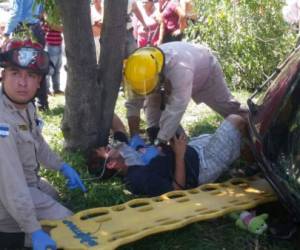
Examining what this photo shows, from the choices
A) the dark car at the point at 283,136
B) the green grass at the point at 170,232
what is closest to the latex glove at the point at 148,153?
the green grass at the point at 170,232

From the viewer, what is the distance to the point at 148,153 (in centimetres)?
411

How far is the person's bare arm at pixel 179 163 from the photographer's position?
13.0ft

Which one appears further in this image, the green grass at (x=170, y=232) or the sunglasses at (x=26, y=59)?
the green grass at (x=170, y=232)

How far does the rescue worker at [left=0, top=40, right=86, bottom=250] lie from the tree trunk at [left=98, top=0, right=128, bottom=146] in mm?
1113

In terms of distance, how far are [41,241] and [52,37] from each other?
16.2 feet

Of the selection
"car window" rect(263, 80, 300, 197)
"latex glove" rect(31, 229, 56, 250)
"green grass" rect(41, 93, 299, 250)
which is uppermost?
"car window" rect(263, 80, 300, 197)

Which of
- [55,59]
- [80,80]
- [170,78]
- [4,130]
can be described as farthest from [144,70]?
[55,59]

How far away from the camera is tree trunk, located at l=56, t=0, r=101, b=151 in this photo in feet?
13.8

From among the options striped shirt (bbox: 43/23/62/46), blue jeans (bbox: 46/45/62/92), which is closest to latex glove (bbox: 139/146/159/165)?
blue jeans (bbox: 46/45/62/92)

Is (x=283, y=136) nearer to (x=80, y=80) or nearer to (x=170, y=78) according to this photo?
(x=170, y=78)

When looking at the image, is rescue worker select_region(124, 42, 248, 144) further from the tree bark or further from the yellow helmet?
the tree bark

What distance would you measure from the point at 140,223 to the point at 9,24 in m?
3.75

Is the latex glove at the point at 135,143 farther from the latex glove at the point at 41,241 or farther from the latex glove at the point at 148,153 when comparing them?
the latex glove at the point at 41,241

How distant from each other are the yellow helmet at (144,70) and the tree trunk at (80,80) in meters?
0.43
